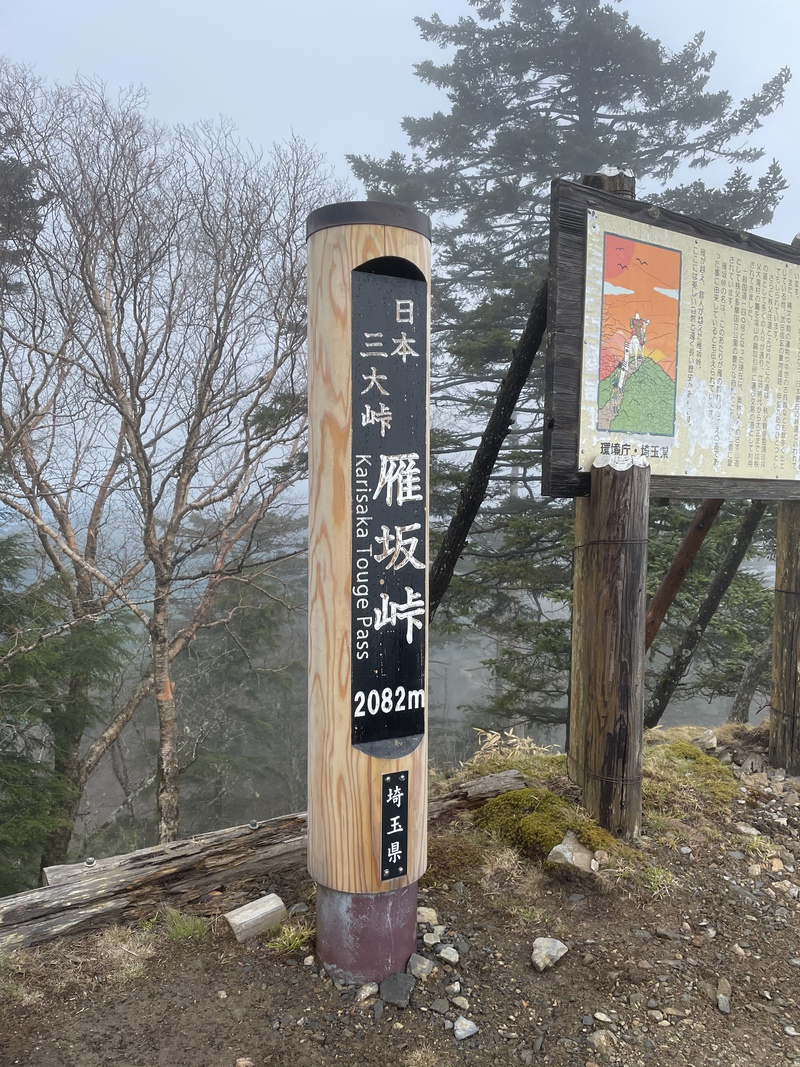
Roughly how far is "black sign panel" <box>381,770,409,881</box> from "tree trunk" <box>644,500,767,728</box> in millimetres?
5395

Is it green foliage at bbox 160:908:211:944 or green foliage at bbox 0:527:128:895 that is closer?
green foliage at bbox 160:908:211:944

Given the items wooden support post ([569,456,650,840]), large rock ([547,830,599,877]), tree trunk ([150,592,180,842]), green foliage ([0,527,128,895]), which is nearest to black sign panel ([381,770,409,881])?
large rock ([547,830,599,877])

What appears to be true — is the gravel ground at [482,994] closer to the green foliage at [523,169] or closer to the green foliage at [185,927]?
the green foliage at [185,927]

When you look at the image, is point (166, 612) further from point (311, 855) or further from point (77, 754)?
point (311, 855)

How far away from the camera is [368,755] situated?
105 inches

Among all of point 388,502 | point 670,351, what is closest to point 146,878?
point 388,502

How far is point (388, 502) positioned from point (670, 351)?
253cm

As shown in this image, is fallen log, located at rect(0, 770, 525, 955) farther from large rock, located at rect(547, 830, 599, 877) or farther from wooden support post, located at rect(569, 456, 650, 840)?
wooden support post, located at rect(569, 456, 650, 840)

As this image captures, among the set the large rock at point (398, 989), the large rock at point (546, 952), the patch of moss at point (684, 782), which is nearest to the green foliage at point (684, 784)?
the patch of moss at point (684, 782)

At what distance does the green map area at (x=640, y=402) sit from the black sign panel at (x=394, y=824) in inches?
92.7

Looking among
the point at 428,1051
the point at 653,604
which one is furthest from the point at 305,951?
the point at 653,604

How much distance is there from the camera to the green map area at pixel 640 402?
153 inches

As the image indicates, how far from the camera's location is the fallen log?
3.05m

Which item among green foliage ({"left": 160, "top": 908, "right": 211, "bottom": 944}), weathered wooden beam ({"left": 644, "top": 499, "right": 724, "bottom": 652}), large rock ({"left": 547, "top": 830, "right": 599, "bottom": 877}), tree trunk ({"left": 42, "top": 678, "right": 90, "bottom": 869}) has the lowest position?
tree trunk ({"left": 42, "top": 678, "right": 90, "bottom": 869})
